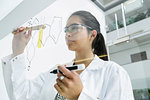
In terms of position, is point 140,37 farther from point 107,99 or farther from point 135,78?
point 107,99

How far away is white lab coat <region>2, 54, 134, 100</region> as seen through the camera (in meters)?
0.38

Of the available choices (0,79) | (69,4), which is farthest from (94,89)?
A: (69,4)

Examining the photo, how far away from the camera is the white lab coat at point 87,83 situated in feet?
1.24

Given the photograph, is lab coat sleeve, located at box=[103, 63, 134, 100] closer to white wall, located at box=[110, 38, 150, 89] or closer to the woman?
the woman

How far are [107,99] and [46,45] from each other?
285 mm

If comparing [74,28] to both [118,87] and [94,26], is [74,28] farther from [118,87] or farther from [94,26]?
[118,87]

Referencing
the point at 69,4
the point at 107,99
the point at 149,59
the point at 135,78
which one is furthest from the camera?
the point at 149,59

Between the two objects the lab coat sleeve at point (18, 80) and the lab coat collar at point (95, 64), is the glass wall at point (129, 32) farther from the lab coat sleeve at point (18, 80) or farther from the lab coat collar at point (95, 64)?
the lab coat sleeve at point (18, 80)

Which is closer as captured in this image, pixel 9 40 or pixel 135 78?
pixel 9 40

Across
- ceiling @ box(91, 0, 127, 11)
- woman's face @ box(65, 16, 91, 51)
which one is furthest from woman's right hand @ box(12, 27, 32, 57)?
ceiling @ box(91, 0, 127, 11)

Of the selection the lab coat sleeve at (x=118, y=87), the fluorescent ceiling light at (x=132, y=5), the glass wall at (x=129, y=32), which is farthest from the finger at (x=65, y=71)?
the fluorescent ceiling light at (x=132, y=5)

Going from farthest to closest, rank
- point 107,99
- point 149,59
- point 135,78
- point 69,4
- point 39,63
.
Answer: point 149,59, point 135,78, point 69,4, point 39,63, point 107,99

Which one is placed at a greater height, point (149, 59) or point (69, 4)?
point (69, 4)

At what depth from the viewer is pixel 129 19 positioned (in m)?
0.66
